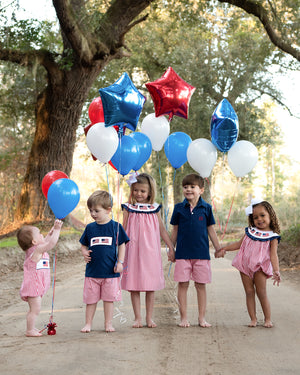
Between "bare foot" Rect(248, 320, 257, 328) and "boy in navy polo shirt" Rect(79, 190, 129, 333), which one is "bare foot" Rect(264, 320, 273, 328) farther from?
"boy in navy polo shirt" Rect(79, 190, 129, 333)

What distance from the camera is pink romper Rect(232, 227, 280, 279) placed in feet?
15.0

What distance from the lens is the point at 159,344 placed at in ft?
12.1

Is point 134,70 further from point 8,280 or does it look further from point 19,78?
point 8,280

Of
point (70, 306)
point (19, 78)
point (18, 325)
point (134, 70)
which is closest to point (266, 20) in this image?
point (19, 78)

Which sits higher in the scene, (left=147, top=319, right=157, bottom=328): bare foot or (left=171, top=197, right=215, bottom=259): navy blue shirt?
(left=171, top=197, right=215, bottom=259): navy blue shirt

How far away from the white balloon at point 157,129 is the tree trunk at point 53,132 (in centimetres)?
655

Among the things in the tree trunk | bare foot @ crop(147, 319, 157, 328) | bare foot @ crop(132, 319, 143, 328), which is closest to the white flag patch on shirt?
bare foot @ crop(132, 319, 143, 328)

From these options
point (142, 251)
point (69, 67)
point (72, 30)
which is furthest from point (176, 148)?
point (69, 67)

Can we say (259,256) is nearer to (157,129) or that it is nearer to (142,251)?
(142,251)

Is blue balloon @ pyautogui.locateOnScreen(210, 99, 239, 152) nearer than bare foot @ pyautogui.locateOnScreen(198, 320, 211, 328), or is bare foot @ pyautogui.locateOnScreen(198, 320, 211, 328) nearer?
bare foot @ pyautogui.locateOnScreen(198, 320, 211, 328)

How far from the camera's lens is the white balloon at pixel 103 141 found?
15.3 feet

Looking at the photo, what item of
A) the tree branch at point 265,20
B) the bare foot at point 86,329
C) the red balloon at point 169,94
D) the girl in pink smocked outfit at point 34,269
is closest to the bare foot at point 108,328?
the bare foot at point 86,329

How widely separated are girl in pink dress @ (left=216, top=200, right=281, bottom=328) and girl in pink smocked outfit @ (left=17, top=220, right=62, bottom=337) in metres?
1.97

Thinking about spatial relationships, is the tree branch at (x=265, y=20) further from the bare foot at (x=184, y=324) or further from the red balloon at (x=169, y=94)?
the bare foot at (x=184, y=324)
